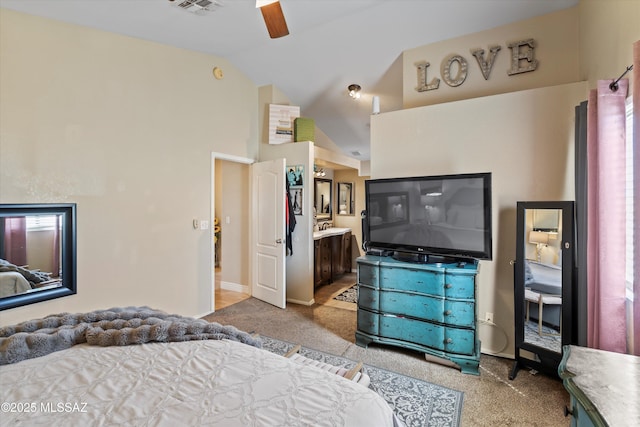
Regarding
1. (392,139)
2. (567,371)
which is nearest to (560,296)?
(567,371)

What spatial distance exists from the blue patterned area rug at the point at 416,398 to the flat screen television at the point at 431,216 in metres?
1.02

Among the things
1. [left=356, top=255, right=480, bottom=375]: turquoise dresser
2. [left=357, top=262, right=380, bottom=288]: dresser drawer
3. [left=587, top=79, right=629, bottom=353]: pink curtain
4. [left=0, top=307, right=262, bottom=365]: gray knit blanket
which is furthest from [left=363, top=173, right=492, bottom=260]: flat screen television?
[left=0, top=307, right=262, bottom=365]: gray knit blanket

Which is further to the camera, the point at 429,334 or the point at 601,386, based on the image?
the point at 429,334

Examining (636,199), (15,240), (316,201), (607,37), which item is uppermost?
(607,37)

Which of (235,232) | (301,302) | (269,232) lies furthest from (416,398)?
(235,232)

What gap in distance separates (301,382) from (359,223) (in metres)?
5.11

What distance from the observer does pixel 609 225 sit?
167cm

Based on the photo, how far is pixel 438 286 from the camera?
2.47m

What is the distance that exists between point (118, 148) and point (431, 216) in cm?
296

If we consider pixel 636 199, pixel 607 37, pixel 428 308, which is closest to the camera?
pixel 636 199

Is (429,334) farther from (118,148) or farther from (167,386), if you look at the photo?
(118,148)

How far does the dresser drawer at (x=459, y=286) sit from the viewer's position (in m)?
2.37

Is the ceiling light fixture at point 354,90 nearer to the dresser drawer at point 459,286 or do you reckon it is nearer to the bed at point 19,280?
the dresser drawer at point 459,286

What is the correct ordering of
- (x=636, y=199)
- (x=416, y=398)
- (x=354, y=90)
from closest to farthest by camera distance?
(x=636, y=199)
(x=416, y=398)
(x=354, y=90)
